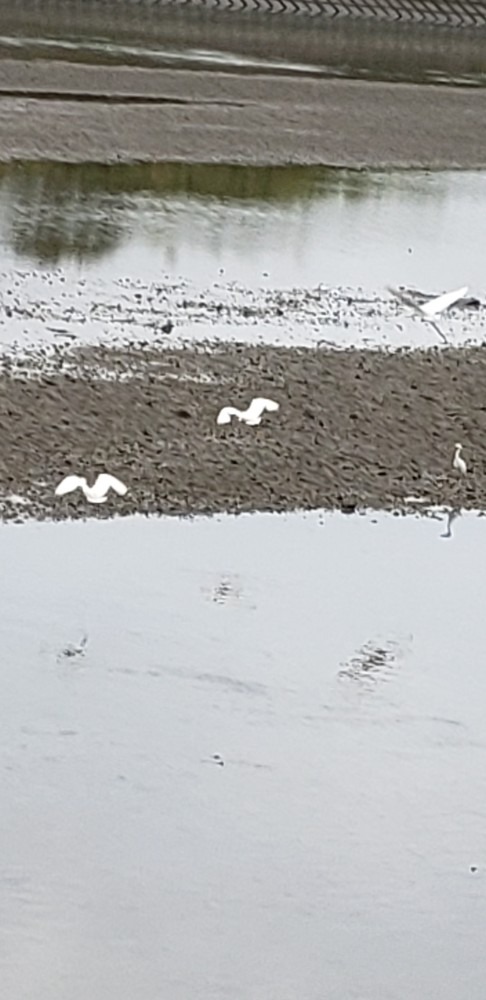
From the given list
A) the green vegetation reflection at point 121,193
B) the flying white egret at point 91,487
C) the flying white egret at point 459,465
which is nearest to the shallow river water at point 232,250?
the green vegetation reflection at point 121,193

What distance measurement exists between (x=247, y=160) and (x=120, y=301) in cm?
726

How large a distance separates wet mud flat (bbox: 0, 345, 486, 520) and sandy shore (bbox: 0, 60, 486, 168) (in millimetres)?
7499

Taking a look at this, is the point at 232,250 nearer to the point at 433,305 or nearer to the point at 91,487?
the point at 433,305

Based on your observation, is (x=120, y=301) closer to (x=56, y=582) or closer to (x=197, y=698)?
(x=56, y=582)

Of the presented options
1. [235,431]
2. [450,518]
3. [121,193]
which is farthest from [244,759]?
[121,193]

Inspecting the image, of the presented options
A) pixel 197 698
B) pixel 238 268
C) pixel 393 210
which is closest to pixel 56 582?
pixel 197 698

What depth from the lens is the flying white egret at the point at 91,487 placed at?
10633 mm

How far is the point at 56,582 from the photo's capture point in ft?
32.8

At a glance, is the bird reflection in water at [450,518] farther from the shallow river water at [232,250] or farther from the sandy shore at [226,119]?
the sandy shore at [226,119]

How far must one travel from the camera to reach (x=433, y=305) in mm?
15227

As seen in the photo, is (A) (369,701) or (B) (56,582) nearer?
(A) (369,701)

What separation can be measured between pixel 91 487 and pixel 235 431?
1.35 m

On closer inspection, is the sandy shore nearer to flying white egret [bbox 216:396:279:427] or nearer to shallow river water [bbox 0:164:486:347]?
shallow river water [bbox 0:164:486:347]

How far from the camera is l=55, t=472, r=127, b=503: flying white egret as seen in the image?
34.9 ft
